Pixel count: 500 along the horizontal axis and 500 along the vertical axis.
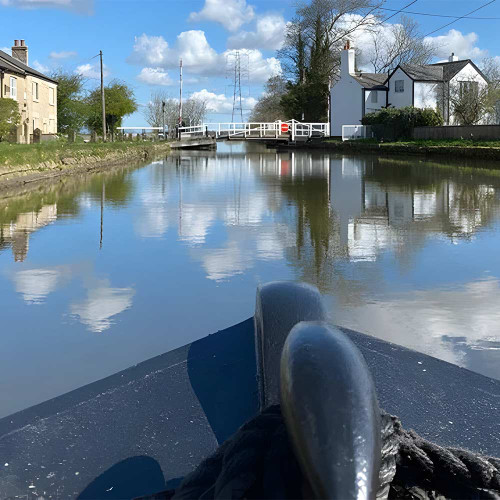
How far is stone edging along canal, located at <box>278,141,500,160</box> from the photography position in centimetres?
3378

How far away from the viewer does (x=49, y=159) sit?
86.5 feet

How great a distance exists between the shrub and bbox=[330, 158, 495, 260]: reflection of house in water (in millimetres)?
30807

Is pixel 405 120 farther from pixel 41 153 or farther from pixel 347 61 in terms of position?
pixel 41 153

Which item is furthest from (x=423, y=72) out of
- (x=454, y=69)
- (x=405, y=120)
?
(x=405, y=120)

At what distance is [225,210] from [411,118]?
39035mm

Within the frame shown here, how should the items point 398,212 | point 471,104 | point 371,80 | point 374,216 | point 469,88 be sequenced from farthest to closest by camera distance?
point 371,80, point 469,88, point 471,104, point 398,212, point 374,216

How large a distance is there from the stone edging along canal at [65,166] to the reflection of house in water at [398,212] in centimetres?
856

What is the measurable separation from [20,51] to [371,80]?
1160 inches

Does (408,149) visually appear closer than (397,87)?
Yes

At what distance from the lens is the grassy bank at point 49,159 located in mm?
21289

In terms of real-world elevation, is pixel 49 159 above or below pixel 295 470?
above

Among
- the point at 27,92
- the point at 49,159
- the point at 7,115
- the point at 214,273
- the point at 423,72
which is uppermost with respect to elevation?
the point at 423,72

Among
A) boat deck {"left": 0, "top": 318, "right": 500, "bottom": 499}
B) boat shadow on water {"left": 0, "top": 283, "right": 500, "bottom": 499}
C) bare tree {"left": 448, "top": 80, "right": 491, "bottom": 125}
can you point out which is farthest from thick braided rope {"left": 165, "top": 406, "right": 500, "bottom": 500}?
bare tree {"left": 448, "top": 80, "right": 491, "bottom": 125}

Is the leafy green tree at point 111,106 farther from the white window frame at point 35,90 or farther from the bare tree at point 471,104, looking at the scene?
the bare tree at point 471,104
